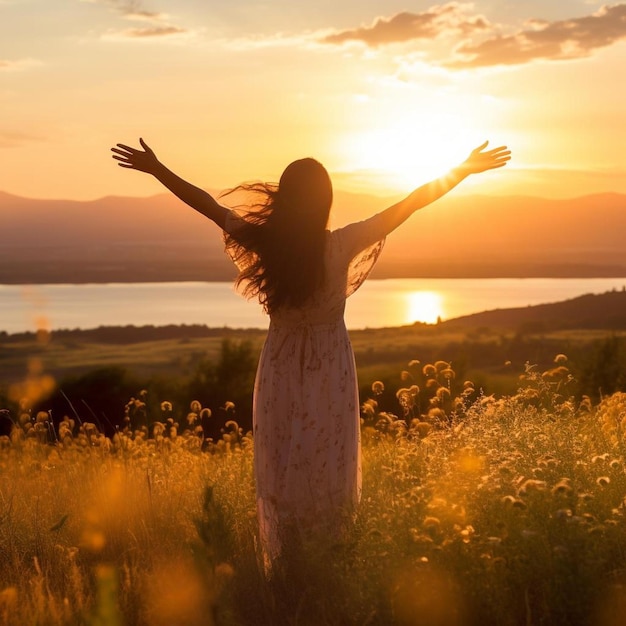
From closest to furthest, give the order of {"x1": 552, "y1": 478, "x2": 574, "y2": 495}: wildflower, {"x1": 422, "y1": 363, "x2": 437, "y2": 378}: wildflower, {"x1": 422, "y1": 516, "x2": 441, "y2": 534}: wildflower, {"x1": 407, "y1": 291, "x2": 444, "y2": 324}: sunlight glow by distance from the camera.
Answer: {"x1": 552, "y1": 478, "x2": 574, "y2": 495}: wildflower → {"x1": 422, "y1": 516, "x2": 441, "y2": 534}: wildflower → {"x1": 422, "y1": 363, "x2": 437, "y2": 378}: wildflower → {"x1": 407, "y1": 291, "x2": 444, "y2": 324}: sunlight glow

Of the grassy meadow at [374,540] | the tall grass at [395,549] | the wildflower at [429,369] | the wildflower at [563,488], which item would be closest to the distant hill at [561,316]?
the wildflower at [429,369]

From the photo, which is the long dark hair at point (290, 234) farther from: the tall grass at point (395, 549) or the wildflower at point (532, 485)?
the wildflower at point (532, 485)

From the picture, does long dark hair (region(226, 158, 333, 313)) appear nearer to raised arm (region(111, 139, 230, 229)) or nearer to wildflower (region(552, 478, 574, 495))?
raised arm (region(111, 139, 230, 229))

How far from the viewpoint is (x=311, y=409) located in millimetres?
5824

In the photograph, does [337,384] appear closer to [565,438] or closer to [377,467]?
[565,438]

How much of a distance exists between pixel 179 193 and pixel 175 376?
11.6 metres

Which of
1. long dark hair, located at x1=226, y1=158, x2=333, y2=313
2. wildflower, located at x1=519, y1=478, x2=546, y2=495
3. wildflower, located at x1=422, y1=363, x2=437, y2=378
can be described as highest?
long dark hair, located at x1=226, y1=158, x2=333, y2=313

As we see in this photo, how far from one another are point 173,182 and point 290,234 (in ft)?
3.61

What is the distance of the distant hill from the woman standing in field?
4212 cm

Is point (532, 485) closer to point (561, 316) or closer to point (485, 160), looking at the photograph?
point (485, 160)

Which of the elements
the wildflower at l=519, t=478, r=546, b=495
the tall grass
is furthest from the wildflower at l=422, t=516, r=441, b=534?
the wildflower at l=519, t=478, r=546, b=495

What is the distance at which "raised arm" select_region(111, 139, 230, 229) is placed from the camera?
6086 mm

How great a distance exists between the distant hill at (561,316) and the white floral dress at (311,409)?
42.2 metres

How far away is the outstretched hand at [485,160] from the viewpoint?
20.5 feet
